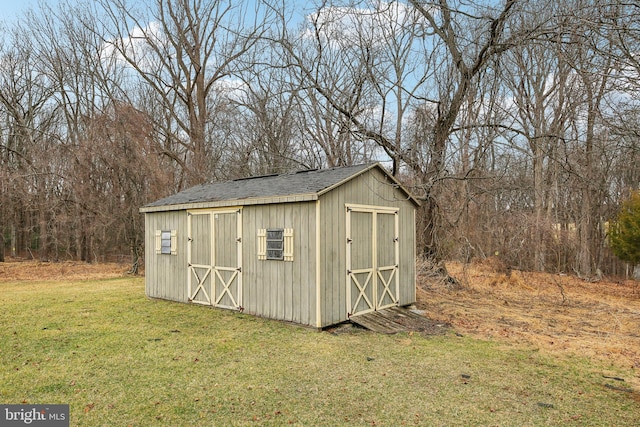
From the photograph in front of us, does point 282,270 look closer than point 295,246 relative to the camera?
No

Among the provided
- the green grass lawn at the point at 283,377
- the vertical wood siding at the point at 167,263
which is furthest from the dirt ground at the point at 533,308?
the vertical wood siding at the point at 167,263

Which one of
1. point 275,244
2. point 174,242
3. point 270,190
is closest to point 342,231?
point 275,244

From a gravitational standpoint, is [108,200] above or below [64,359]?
above

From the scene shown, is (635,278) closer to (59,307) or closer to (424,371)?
(424,371)

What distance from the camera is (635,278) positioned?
13.8 metres

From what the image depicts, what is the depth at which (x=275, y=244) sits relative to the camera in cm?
687

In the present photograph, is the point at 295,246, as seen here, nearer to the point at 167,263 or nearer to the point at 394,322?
the point at 394,322

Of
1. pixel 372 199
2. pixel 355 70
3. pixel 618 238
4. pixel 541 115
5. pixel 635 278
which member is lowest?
pixel 635 278

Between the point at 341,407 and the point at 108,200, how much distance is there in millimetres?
13393

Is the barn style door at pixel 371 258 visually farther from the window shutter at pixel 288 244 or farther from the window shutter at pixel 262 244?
the window shutter at pixel 262 244

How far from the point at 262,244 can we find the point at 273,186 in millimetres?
1310

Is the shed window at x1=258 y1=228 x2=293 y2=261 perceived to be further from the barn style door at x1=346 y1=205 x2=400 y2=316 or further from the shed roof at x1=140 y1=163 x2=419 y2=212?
the barn style door at x1=346 y1=205 x2=400 y2=316

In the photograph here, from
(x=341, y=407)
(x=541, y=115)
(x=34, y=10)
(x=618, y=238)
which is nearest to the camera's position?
(x=341, y=407)

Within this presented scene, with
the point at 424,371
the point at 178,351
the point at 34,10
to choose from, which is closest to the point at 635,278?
the point at 424,371
